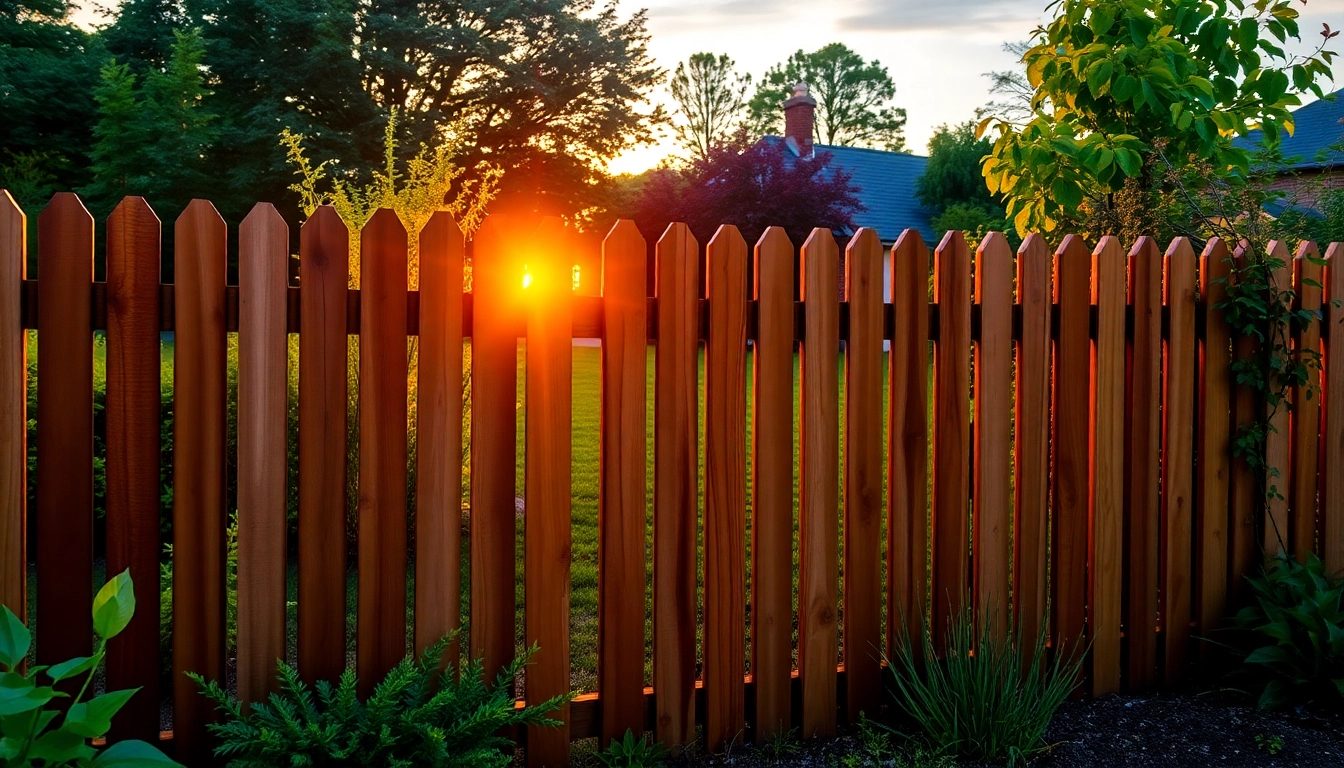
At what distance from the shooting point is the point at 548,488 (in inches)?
103

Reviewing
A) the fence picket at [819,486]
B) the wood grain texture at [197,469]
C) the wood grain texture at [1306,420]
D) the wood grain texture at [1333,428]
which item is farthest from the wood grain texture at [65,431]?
the wood grain texture at [1333,428]

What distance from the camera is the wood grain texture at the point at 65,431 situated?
2236 mm

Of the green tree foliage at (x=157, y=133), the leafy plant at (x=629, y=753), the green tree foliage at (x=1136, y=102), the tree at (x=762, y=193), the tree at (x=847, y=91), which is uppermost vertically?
the tree at (x=847, y=91)

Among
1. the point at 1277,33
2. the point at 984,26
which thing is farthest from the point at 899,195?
the point at 1277,33

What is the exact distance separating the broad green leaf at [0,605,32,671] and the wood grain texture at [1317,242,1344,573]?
13.7ft

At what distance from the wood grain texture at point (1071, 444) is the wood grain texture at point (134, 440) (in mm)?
2707

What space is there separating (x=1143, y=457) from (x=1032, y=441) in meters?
0.48

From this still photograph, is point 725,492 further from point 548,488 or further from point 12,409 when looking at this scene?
point 12,409

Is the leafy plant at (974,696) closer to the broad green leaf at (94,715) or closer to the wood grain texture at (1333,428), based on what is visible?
the wood grain texture at (1333,428)

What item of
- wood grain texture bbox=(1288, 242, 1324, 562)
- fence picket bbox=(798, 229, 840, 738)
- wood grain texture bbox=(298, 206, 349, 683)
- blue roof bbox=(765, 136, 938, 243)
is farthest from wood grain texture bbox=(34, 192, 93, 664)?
blue roof bbox=(765, 136, 938, 243)

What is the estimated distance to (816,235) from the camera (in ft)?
9.16

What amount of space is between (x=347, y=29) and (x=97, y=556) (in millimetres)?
24549

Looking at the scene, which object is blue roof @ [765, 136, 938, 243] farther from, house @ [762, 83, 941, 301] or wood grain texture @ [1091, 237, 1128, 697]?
wood grain texture @ [1091, 237, 1128, 697]

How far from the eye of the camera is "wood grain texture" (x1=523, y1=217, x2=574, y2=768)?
257 centimetres
